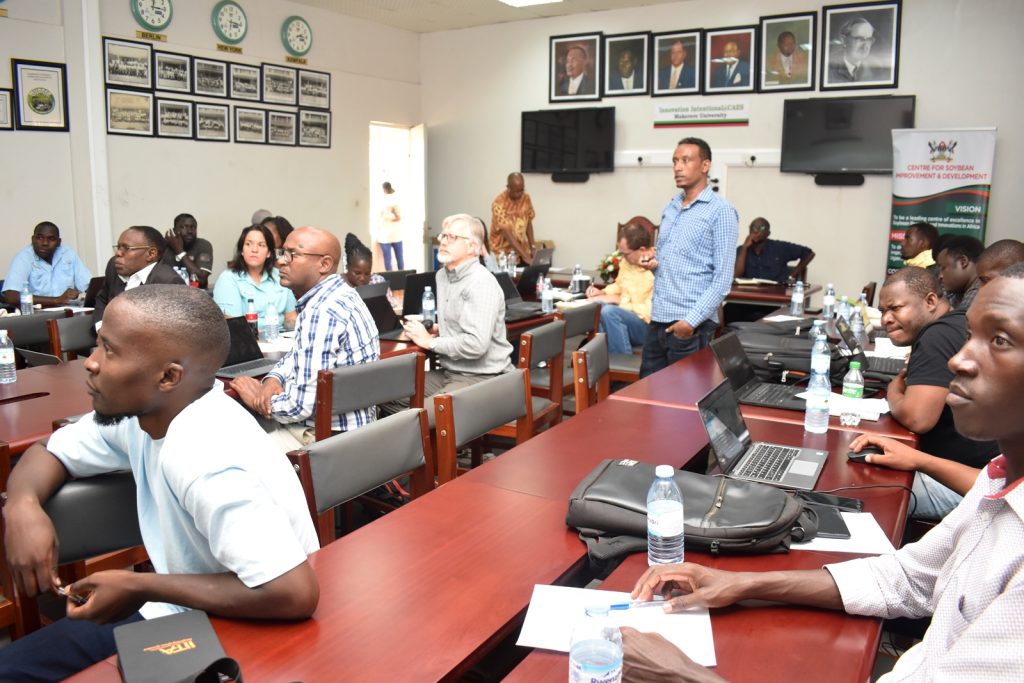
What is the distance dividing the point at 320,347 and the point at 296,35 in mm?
7231

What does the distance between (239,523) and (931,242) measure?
20.7 feet

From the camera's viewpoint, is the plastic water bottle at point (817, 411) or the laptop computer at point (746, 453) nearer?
the laptop computer at point (746, 453)

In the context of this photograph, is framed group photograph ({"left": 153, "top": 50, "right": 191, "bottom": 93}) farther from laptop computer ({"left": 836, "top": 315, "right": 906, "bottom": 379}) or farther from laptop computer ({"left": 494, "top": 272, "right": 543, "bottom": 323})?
laptop computer ({"left": 836, "top": 315, "right": 906, "bottom": 379})

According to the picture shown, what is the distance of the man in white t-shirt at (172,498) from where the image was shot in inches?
53.2

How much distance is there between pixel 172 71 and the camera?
798 centimetres

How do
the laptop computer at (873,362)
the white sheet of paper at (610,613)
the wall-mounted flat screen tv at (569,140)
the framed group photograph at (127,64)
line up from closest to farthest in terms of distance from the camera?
the white sheet of paper at (610,613) → the laptop computer at (873,362) → the framed group photograph at (127,64) → the wall-mounted flat screen tv at (569,140)

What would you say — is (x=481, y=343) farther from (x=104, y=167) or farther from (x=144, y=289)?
(x=104, y=167)

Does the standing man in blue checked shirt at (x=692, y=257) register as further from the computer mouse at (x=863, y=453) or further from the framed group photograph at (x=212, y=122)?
the framed group photograph at (x=212, y=122)

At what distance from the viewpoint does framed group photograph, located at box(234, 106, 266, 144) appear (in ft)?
28.5

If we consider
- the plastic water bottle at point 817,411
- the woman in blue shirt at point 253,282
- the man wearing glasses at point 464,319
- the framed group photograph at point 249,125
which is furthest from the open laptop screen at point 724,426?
the framed group photograph at point 249,125

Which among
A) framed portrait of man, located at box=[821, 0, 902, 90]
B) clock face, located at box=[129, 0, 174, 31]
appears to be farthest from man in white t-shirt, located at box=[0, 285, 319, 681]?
framed portrait of man, located at box=[821, 0, 902, 90]

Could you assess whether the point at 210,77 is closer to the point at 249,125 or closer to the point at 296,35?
the point at 249,125

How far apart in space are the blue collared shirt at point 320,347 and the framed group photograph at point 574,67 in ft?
24.5

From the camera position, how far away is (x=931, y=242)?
6.32 meters
